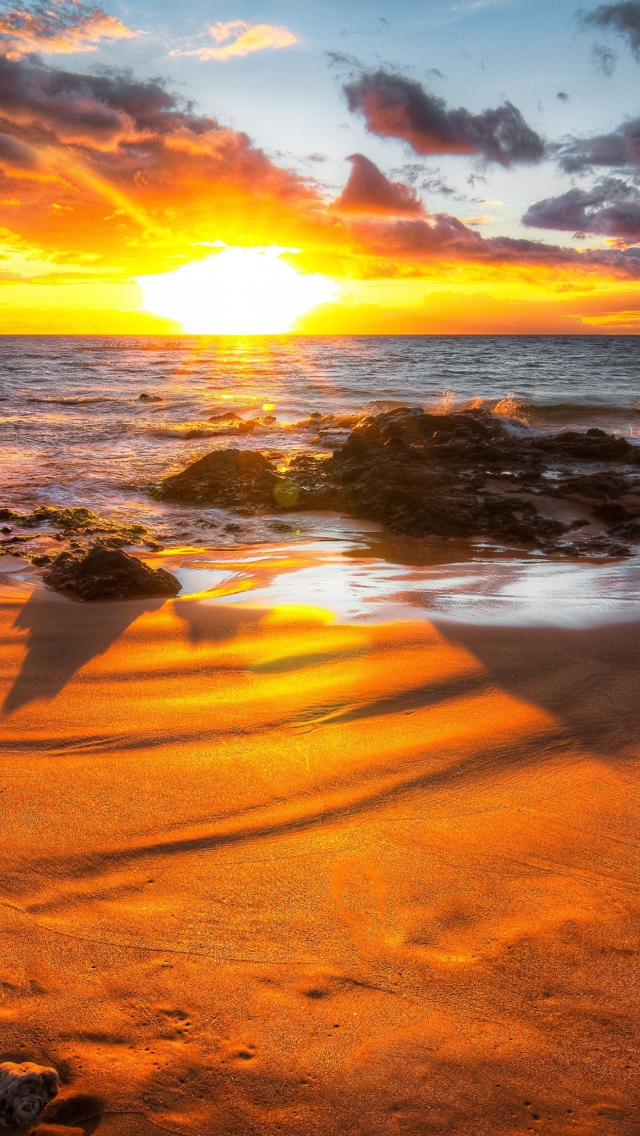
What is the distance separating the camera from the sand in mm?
1562

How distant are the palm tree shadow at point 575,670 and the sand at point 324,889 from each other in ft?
0.07

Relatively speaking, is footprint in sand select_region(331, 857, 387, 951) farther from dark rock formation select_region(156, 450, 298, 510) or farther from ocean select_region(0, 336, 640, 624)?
dark rock formation select_region(156, 450, 298, 510)

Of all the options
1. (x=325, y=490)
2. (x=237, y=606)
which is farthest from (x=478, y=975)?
(x=325, y=490)

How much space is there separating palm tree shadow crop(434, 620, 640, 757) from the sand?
0.02 meters

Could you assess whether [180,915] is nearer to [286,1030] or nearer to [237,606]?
[286,1030]

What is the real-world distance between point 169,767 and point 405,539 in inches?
187

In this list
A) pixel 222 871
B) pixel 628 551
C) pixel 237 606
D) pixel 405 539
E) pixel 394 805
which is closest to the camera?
Answer: pixel 222 871

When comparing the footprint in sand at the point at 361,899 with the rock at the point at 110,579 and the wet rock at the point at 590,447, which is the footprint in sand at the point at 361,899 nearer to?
the rock at the point at 110,579

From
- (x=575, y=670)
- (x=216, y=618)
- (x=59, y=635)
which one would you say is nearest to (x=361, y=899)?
(x=575, y=670)

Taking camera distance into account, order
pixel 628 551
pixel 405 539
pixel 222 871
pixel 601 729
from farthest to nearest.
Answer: pixel 405 539 < pixel 628 551 < pixel 601 729 < pixel 222 871

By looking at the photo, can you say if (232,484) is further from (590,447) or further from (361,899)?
(361,899)

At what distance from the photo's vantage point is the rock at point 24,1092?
1.43 metres

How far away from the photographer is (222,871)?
86.3 inches

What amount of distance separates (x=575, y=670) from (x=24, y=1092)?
117 inches
